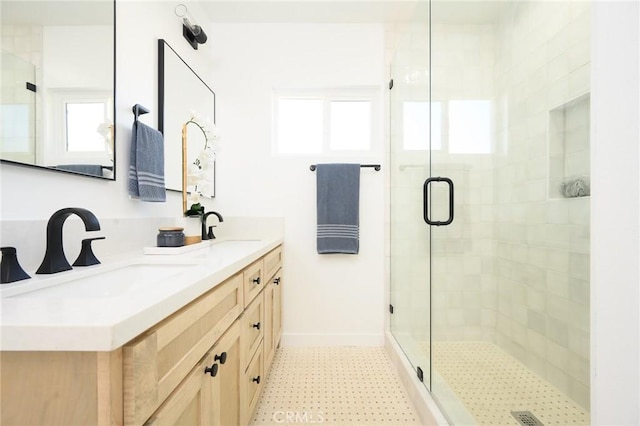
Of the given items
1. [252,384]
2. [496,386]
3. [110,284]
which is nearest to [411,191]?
[496,386]

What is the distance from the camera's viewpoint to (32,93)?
859 millimetres

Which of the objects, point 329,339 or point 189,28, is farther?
point 329,339

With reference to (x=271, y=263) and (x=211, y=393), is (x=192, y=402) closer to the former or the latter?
(x=211, y=393)

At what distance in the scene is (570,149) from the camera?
4.03 feet

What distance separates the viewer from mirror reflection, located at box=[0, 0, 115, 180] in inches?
31.8

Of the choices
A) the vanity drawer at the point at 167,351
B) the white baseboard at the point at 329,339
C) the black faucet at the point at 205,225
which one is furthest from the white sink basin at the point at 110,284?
the white baseboard at the point at 329,339

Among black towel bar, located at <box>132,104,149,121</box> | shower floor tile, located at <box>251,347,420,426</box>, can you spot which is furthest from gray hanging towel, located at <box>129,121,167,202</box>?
shower floor tile, located at <box>251,347,420,426</box>

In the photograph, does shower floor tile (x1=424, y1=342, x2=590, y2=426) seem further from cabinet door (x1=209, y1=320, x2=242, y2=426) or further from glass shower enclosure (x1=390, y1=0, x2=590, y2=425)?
cabinet door (x1=209, y1=320, x2=242, y2=426)

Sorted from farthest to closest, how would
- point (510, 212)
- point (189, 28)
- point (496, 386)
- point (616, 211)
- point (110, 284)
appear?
point (189, 28), point (510, 212), point (496, 386), point (110, 284), point (616, 211)

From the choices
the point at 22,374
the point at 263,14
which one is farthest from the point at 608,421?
the point at 263,14

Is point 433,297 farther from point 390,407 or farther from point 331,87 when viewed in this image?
point 331,87

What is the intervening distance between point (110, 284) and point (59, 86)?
0.68 m

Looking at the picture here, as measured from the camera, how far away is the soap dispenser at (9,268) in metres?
0.70

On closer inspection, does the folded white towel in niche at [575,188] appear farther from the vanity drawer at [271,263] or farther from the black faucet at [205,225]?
the black faucet at [205,225]
